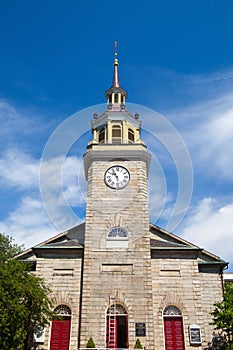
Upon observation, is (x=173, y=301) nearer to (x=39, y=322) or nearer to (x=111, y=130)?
(x=39, y=322)

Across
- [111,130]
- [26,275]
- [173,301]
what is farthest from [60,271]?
[111,130]

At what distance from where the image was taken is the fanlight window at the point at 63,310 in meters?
24.0

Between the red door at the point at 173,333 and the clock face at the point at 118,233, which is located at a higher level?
the clock face at the point at 118,233

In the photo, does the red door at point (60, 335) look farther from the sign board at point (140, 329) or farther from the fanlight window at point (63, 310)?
the sign board at point (140, 329)

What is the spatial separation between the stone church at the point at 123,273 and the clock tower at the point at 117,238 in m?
0.06

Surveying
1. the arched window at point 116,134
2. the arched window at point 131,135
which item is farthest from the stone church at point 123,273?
the arched window at point 131,135

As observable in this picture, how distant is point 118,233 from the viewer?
2592 centimetres

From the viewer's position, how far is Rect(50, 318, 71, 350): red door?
23.0 meters

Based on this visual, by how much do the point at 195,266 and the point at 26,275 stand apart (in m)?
11.9

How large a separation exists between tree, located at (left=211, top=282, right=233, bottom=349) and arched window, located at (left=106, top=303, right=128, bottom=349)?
19.5 feet

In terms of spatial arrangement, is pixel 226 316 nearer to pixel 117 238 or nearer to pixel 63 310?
pixel 117 238

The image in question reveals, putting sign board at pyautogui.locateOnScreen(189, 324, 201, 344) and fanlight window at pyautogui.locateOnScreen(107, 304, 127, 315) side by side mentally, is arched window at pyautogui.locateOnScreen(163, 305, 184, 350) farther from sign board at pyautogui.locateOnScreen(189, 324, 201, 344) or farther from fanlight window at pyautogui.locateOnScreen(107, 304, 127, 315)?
fanlight window at pyautogui.locateOnScreen(107, 304, 127, 315)

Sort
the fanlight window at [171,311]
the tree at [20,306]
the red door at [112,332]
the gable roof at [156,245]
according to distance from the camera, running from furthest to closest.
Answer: the gable roof at [156,245] < the fanlight window at [171,311] < the red door at [112,332] < the tree at [20,306]

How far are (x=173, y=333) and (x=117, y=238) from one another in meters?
7.43
